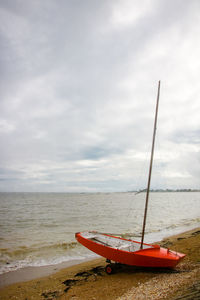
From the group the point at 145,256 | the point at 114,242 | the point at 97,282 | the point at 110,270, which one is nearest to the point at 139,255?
the point at 145,256

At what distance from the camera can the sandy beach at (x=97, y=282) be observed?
7.52 meters

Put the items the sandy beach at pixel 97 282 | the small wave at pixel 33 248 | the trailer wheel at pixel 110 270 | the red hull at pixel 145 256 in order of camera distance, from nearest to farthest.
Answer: the sandy beach at pixel 97 282 < the red hull at pixel 145 256 < the trailer wheel at pixel 110 270 < the small wave at pixel 33 248

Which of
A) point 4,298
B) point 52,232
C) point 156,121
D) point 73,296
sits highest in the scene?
point 156,121

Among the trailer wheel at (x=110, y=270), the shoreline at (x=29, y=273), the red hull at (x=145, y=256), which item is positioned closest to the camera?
the red hull at (x=145, y=256)

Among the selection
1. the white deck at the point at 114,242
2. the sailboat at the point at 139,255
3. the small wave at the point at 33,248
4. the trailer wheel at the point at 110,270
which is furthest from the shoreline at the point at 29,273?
the trailer wheel at the point at 110,270

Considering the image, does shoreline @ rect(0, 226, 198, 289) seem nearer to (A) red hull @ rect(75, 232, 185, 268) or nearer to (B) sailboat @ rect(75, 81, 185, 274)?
(B) sailboat @ rect(75, 81, 185, 274)

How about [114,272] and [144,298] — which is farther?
[114,272]

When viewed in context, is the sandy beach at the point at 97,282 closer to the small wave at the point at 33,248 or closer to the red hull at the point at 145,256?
the red hull at the point at 145,256

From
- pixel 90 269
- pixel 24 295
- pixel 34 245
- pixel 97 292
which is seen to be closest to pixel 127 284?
pixel 97 292

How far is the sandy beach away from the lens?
7.52 metres

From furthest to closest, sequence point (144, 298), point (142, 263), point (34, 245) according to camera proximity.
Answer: point (34, 245) → point (142, 263) → point (144, 298)

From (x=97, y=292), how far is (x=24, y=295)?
351 centimetres

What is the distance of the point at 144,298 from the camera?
6.66 meters

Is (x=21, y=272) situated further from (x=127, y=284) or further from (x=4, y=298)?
(x=127, y=284)
